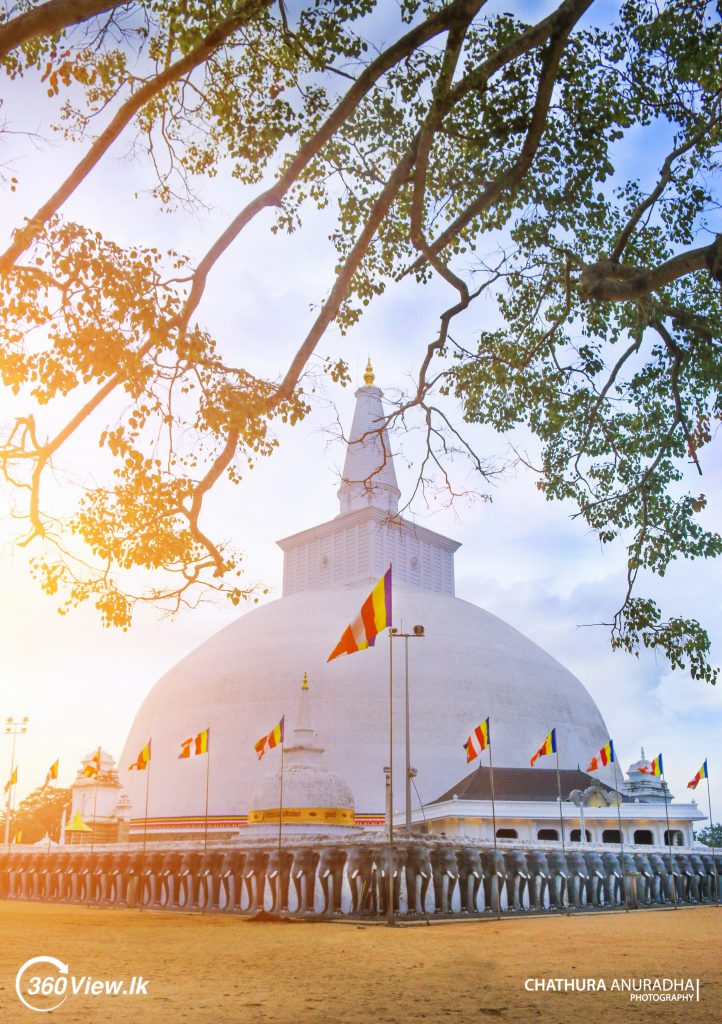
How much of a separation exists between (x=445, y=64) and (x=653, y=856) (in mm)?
27373

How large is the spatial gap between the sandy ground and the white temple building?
15619 mm

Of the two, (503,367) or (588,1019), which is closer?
(588,1019)

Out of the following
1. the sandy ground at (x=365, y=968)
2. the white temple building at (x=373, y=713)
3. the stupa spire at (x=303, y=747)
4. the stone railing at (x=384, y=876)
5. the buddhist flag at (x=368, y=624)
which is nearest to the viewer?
the sandy ground at (x=365, y=968)

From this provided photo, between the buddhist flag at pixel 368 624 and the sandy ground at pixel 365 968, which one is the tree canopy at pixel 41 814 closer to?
the sandy ground at pixel 365 968

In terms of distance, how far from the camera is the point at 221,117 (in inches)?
430

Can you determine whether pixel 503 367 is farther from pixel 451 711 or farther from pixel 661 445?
pixel 451 711

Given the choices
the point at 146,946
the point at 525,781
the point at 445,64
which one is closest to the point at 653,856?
the point at 525,781

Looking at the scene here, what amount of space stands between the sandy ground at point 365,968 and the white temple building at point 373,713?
15.6 m

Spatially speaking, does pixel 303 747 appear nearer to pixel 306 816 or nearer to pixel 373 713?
pixel 306 816

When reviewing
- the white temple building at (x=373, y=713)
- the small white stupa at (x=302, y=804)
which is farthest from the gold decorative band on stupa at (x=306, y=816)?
the white temple building at (x=373, y=713)

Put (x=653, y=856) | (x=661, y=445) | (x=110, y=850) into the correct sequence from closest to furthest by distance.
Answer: (x=661, y=445)
(x=653, y=856)
(x=110, y=850)

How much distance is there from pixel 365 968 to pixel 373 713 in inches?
1131

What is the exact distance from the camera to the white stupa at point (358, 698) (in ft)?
129

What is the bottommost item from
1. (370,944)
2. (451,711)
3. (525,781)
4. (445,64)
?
(370,944)
